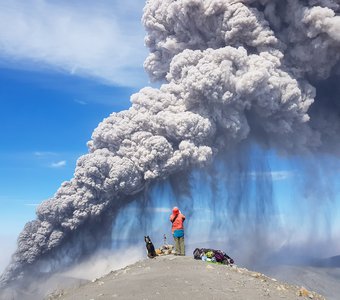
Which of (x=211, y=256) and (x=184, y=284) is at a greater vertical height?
(x=211, y=256)

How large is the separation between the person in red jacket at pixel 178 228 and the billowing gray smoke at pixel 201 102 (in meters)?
23.4

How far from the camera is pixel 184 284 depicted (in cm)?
1638

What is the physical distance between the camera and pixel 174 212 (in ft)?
72.4

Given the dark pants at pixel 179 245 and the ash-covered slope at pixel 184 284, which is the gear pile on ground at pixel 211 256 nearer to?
the dark pants at pixel 179 245

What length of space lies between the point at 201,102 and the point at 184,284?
110 ft

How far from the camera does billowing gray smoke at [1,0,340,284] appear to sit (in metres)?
46.2

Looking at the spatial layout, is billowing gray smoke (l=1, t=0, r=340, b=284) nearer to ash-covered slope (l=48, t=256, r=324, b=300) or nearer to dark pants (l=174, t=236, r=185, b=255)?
dark pants (l=174, t=236, r=185, b=255)

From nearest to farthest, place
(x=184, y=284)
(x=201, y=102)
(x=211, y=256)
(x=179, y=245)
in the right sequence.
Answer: (x=184, y=284), (x=211, y=256), (x=179, y=245), (x=201, y=102)

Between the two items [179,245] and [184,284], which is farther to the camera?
[179,245]

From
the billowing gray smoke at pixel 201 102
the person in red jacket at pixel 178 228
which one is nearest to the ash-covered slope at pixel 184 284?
the person in red jacket at pixel 178 228

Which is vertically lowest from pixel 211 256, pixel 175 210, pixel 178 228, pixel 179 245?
pixel 211 256

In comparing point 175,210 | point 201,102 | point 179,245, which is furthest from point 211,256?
point 201,102

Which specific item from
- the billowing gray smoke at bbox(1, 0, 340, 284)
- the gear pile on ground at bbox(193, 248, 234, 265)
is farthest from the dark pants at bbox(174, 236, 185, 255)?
the billowing gray smoke at bbox(1, 0, 340, 284)

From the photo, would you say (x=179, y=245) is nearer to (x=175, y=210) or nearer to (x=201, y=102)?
(x=175, y=210)
